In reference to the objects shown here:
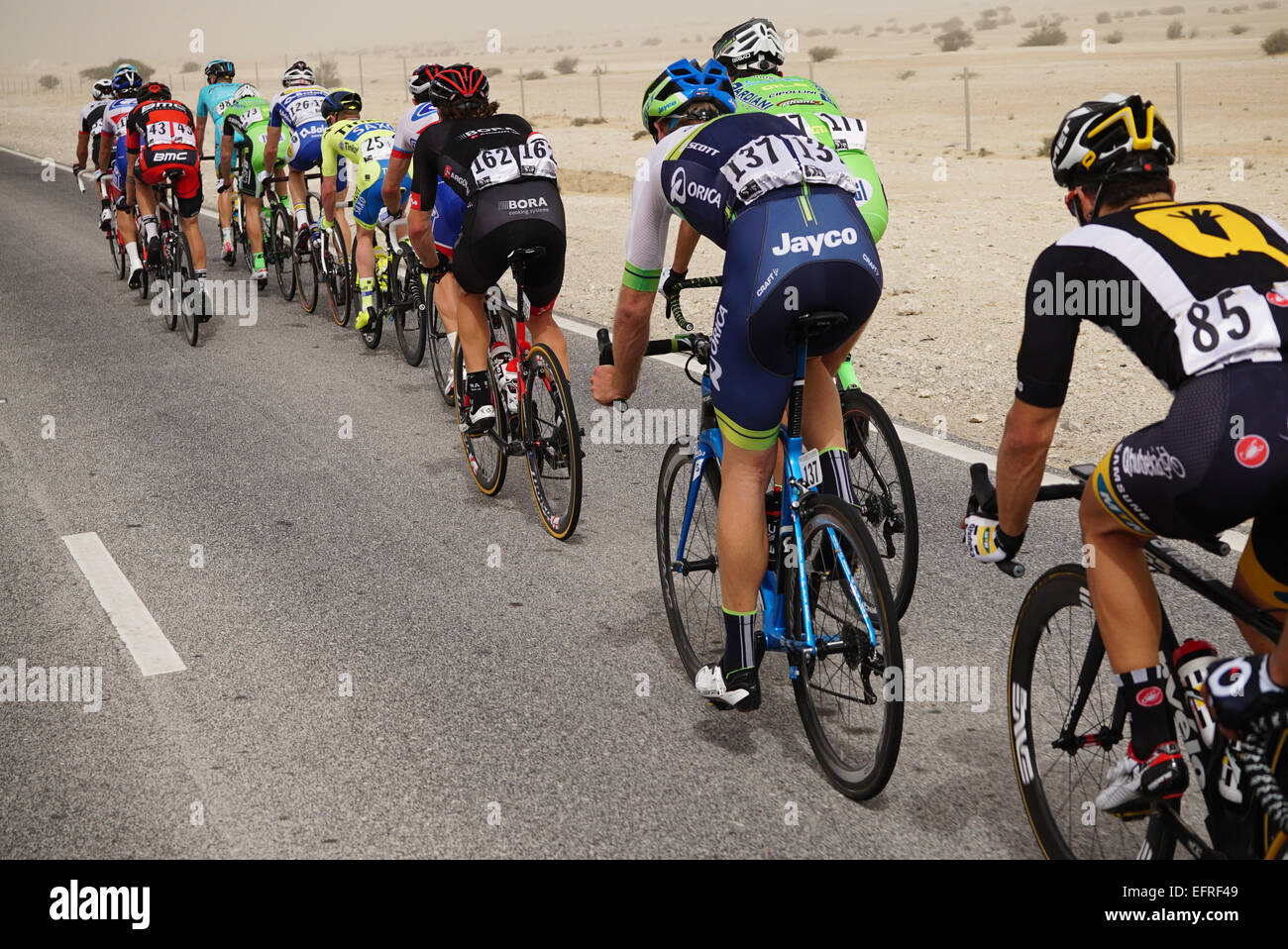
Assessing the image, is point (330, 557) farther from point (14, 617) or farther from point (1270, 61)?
point (1270, 61)

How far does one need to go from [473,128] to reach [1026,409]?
4.25m

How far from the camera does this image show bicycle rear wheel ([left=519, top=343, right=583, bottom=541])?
607cm

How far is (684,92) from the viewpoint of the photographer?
14.0 feet

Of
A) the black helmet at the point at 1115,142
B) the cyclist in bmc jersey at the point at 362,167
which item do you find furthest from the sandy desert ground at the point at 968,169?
the black helmet at the point at 1115,142

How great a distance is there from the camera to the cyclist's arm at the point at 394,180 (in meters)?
7.72

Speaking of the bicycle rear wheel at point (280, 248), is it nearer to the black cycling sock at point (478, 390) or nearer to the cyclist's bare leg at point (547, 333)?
the black cycling sock at point (478, 390)

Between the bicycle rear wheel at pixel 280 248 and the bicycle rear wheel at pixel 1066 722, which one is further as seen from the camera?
the bicycle rear wheel at pixel 280 248

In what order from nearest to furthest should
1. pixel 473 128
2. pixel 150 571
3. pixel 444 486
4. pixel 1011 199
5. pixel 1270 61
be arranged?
pixel 150 571 → pixel 473 128 → pixel 444 486 → pixel 1011 199 → pixel 1270 61

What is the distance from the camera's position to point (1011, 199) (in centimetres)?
1789

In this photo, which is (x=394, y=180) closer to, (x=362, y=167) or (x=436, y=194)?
(x=436, y=194)

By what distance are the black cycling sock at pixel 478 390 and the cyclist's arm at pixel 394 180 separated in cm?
171

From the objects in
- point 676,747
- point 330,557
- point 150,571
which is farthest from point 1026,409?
point 150,571

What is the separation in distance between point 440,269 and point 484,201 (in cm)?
143

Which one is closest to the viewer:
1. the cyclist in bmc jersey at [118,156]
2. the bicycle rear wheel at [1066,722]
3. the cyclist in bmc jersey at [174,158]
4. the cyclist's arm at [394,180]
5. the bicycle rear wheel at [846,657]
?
the bicycle rear wheel at [1066,722]
